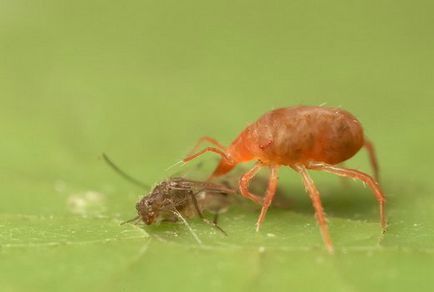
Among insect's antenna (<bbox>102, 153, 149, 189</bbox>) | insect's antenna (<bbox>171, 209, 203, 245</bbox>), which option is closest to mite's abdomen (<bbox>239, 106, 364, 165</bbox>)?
insect's antenna (<bbox>171, 209, 203, 245</bbox>)

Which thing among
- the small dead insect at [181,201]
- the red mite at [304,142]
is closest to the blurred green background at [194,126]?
the small dead insect at [181,201]

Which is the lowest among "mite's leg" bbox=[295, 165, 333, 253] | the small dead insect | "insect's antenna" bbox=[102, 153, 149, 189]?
"mite's leg" bbox=[295, 165, 333, 253]

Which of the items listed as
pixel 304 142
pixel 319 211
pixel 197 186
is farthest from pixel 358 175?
pixel 197 186

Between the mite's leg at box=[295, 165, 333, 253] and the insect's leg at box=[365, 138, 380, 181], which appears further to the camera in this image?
the insect's leg at box=[365, 138, 380, 181]

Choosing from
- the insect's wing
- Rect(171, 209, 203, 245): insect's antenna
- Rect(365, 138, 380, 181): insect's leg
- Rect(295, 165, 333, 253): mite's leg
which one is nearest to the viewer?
Rect(295, 165, 333, 253): mite's leg

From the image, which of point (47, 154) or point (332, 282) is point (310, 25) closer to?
point (47, 154)

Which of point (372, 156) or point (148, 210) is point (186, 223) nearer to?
point (148, 210)

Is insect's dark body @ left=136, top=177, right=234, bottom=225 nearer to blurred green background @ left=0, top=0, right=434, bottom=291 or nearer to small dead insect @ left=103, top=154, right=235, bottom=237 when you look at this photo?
small dead insect @ left=103, top=154, right=235, bottom=237

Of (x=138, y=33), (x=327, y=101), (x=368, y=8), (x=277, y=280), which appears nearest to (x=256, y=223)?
(x=277, y=280)
